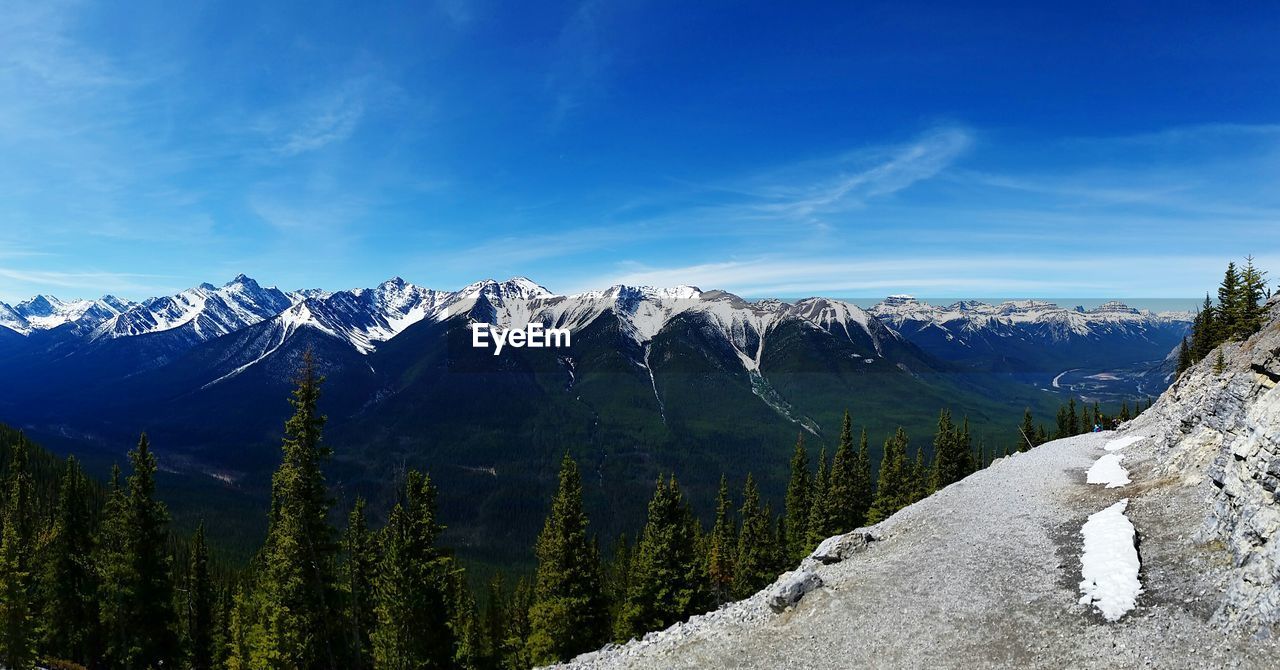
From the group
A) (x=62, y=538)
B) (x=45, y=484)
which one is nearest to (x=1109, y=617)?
(x=62, y=538)

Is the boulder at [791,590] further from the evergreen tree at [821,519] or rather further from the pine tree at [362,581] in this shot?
the evergreen tree at [821,519]

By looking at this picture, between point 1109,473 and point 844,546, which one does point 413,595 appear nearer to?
point 844,546

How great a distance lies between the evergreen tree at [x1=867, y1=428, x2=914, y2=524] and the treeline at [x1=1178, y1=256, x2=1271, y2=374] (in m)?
28.1

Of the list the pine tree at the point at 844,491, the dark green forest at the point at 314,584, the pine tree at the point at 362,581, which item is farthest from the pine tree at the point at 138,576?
the pine tree at the point at 844,491

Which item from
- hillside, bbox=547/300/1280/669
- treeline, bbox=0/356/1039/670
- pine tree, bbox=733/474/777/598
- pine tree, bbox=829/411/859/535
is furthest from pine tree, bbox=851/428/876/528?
treeline, bbox=0/356/1039/670

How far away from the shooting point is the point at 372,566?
37.4 metres

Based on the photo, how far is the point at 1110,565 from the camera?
2317 cm

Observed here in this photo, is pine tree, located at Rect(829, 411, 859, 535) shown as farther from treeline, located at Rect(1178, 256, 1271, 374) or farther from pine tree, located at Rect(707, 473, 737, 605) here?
treeline, located at Rect(1178, 256, 1271, 374)

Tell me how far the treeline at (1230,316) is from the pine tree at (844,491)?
32868 mm

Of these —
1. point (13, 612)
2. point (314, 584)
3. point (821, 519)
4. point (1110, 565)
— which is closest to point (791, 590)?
point (1110, 565)

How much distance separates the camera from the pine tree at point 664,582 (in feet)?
130

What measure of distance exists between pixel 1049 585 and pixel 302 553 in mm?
30505

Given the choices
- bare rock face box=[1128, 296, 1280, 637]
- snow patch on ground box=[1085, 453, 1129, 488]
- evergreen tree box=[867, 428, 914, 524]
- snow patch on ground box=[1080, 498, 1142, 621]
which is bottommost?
evergreen tree box=[867, 428, 914, 524]

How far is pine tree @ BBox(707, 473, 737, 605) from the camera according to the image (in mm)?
69000
